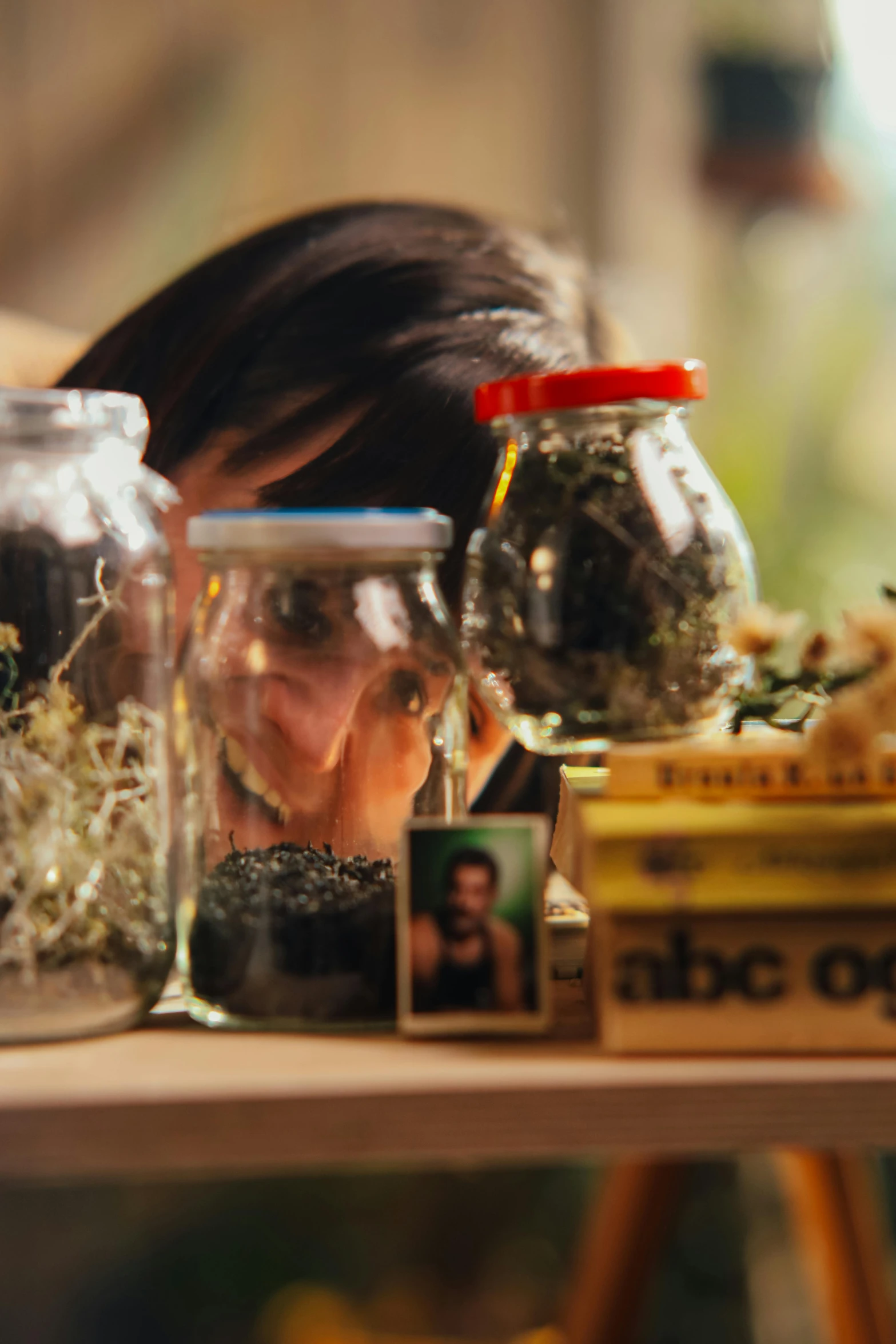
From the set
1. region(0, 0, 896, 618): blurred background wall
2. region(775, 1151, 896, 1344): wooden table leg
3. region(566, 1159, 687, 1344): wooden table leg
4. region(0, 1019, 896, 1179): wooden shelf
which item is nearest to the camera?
region(0, 1019, 896, 1179): wooden shelf

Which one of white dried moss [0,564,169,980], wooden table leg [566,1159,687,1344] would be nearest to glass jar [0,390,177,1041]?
white dried moss [0,564,169,980]

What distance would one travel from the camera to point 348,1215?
4.68 ft

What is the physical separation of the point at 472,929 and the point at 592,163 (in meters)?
1.18

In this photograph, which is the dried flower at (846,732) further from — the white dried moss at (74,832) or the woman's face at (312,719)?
the white dried moss at (74,832)

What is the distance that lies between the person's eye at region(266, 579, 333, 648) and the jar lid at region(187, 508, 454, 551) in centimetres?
3

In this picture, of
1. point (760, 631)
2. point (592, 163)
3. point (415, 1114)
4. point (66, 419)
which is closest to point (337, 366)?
point (66, 419)

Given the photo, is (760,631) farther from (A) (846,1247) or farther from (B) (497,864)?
(A) (846,1247)

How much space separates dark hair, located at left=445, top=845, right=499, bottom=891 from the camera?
0.52 metres

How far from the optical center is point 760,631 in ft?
1.74

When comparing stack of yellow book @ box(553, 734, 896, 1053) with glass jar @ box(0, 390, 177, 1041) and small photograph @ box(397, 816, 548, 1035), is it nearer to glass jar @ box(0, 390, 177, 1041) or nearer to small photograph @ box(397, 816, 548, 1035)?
small photograph @ box(397, 816, 548, 1035)

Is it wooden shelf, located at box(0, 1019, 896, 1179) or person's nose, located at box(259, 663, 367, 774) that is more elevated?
person's nose, located at box(259, 663, 367, 774)

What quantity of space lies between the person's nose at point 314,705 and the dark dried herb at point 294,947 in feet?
0.27

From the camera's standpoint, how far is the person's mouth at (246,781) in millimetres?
589

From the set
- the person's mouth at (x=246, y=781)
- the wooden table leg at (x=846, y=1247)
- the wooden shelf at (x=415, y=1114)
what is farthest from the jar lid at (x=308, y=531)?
the wooden table leg at (x=846, y=1247)
